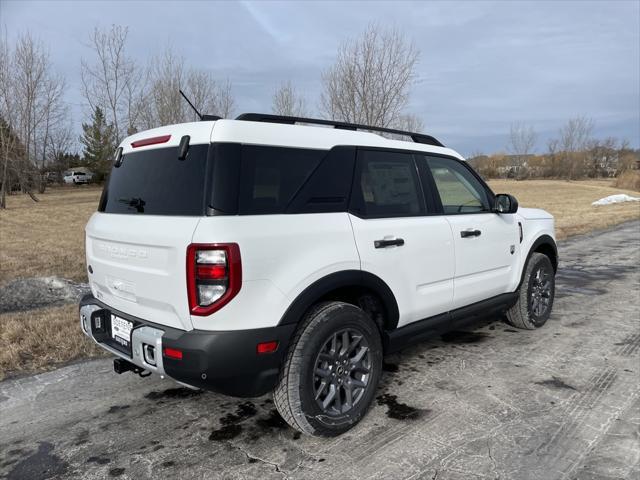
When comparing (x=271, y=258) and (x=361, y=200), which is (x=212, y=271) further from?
(x=361, y=200)

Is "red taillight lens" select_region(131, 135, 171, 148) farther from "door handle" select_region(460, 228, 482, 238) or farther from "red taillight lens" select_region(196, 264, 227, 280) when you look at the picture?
"door handle" select_region(460, 228, 482, 238)

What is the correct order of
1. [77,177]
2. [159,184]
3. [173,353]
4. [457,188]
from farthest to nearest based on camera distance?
[77,177]
[457,188]
[159,184]
[173,353]

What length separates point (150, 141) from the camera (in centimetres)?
295

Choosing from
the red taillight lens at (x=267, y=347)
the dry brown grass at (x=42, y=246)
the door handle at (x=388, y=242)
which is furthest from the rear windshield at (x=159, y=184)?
the dry brown grass at (x=42, y=246)

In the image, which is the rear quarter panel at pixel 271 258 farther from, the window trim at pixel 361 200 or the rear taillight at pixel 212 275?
the window trim at pixel 361 200

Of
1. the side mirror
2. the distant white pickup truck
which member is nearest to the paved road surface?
the side mirror

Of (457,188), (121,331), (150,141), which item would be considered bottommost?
(121,331)

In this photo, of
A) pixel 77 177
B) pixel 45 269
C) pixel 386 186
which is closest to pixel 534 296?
pixel 386 186

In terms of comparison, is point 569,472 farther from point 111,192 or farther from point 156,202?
point 111,192

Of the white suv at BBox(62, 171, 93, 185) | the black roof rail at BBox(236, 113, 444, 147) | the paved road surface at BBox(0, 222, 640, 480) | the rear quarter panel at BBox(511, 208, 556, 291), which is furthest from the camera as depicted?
the white suv at BBox(62, 171, 93, 185)

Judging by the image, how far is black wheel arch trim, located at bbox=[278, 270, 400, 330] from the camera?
2.59 m

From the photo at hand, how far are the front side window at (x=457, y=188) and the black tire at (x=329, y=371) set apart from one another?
1309 mm

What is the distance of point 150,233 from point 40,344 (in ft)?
8.41

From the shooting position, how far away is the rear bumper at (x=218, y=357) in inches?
94.0
